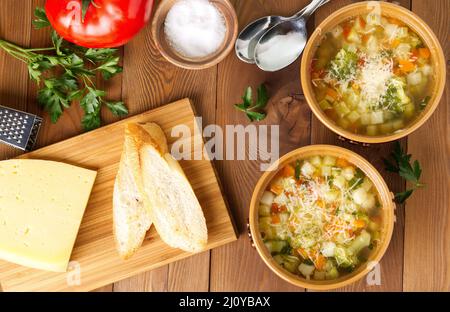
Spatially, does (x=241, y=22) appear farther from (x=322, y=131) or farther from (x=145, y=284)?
(x=145, y=284)

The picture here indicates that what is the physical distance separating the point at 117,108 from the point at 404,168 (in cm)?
103

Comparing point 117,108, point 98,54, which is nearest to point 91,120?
point 117,108

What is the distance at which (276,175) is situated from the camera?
2021mm

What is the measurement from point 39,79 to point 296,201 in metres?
1.01

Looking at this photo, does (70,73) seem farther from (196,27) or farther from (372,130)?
(372,130)

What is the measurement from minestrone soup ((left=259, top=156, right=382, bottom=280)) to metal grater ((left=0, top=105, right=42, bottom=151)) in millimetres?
857

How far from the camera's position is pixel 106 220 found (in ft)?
7.09

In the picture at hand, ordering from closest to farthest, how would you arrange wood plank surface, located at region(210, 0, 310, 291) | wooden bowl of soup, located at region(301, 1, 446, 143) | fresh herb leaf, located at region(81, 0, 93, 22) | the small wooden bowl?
Result: fresh herb leaf, located at region(81, 0, 93, 22) < wooden bowl of soup, located at region(301, 1, 446, 143) < the small wooden bowl < wood plank surface, located at region(210, 0, 310, 291)

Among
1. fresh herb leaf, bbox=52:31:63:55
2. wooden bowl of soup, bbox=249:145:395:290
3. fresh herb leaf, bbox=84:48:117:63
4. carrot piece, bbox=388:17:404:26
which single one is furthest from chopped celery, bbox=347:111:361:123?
fresh herb leaf, bbox=52:31:63:55

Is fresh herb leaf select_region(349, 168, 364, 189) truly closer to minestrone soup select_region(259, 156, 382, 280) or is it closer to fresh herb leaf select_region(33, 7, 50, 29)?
minestrone soup select_region(259, 156, 382, 280)

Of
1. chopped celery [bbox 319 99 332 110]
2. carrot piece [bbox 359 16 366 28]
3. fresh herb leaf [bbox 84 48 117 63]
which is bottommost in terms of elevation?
chopped celery [bbox 319 99 332 110]

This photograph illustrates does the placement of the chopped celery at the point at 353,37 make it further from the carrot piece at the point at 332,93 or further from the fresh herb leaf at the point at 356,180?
the fresh herb leaf at the point at 356,180

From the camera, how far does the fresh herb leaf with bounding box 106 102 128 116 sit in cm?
214

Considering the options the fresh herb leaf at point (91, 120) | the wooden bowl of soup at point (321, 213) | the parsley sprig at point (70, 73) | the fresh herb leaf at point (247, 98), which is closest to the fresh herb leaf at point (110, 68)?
the parsley sprig at point (70, 73)
